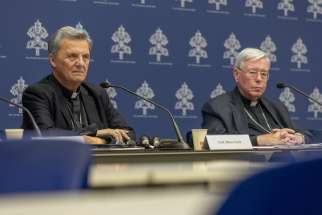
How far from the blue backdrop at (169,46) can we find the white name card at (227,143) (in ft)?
6.44

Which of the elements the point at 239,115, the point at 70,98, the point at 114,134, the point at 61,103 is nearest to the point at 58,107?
the point at 61,103

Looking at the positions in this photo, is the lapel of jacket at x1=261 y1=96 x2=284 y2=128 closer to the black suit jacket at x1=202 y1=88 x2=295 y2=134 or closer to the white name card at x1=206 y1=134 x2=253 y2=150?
the black suit jacket at x1=202 y1=88 x2=295 y2=134

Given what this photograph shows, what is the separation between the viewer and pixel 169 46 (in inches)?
210

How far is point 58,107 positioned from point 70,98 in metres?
0.16

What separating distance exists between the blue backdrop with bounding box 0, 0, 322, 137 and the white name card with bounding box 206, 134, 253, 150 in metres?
1.96

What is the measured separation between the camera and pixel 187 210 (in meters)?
0.78

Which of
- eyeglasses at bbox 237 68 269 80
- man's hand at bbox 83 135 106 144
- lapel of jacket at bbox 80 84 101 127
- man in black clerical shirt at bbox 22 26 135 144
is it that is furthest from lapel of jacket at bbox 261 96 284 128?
man's hand at bbox 83 135 106 144

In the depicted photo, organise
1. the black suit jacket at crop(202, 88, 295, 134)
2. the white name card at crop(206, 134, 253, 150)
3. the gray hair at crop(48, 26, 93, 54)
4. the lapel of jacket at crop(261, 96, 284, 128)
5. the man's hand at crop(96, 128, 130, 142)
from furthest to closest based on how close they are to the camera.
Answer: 1. the lapel of jacket at crop(261, 96, 284, 128)
2. the black suit jacket at crop(202, 88, 295, 134)
3. the gray hair at crop(48, 26, 93, 54)
4. the man's hand at crop(96, 128, 130, 142)
5. the white name card at crop(206, 134, 253, 150)

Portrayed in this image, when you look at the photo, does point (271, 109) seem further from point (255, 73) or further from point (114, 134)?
point (114, 134)

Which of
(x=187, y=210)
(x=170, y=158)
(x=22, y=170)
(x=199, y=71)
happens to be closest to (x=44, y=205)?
(x=187, y=210)

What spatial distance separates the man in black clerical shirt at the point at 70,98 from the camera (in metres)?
3.71

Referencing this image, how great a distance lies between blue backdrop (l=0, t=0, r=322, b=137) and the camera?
15.5ft

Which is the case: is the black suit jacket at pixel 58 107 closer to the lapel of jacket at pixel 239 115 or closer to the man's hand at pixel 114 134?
the man's hand at pixel 114 134

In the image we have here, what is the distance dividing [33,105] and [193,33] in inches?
81.8
